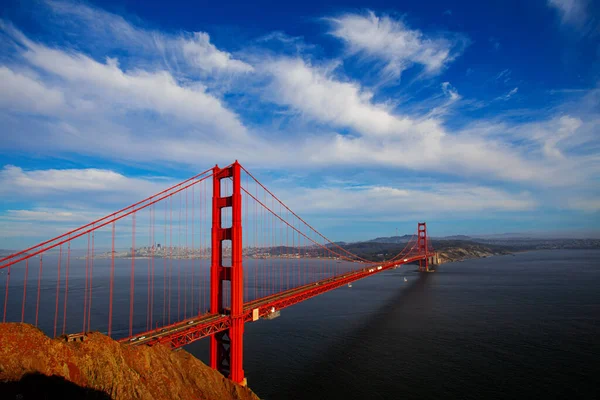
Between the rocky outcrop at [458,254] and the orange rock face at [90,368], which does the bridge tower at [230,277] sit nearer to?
the orange rock face at [90,368]

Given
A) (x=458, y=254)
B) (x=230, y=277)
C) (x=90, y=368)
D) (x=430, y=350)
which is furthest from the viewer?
(x=458, y=254)

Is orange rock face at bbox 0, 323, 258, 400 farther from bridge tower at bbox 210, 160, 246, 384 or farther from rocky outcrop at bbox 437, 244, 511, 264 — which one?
rocky outcrop at bbox 437, 244, 511, 264

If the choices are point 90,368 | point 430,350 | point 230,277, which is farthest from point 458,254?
point 90,368

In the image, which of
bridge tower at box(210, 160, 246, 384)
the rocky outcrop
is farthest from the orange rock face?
the rocky outcrop

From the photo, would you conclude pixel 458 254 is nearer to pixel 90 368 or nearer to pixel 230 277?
pixel 230 277

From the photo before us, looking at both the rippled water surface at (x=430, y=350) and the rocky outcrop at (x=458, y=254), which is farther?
the rocky outcrop at (x=458, y=254)

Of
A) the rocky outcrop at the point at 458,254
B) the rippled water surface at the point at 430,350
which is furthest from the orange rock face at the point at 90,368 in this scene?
the rocky outcrop at the point at 458,254
